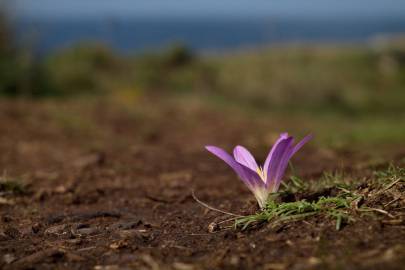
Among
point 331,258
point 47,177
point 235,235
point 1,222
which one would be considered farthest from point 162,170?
point 331,258

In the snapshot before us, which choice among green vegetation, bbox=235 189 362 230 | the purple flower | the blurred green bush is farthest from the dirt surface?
the blurred green bush

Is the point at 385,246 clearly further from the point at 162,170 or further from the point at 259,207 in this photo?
the point at 162,170

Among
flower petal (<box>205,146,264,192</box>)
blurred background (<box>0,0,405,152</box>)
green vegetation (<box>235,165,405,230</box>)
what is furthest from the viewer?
blurred background (<box>0,0,405,152</box>)

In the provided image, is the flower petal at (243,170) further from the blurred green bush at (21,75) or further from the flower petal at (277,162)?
the blurred green bush at (21,75)

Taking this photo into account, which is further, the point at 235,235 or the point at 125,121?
the point at 125,121

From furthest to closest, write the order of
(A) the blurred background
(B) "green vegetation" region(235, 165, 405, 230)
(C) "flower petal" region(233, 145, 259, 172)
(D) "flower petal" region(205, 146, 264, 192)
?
(A) the blurred background < (C) "flower petal" region(233, 145, 259, 172) < (D) "flower petal" region(205, 146, 264, 192) < (B) "green vegetation" region(235, 165, 405, 230)

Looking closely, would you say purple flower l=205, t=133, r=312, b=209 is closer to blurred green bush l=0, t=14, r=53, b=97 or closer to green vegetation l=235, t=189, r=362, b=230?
green vegetation l=235, t=189, r=362, b=230

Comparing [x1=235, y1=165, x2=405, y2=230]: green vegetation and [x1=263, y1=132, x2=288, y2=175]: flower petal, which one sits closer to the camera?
[x1=235, y1=165, x2=405, y2=230]: green vegetation

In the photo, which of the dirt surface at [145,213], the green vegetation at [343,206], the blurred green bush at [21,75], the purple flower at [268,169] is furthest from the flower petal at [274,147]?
the blurred green bush at [21,75]
